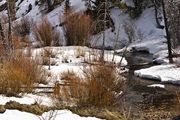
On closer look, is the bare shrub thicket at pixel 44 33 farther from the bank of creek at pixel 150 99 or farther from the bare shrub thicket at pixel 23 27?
the bare shrub thicket at pixel 23 27

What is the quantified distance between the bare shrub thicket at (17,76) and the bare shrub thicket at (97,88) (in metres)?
1.39

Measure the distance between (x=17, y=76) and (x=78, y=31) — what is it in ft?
54.4

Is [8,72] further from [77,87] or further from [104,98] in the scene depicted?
[104,98]

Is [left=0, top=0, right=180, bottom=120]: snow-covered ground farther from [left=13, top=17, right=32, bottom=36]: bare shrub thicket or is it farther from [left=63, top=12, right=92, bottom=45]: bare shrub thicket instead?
[left=13, top=17, right=32, bottom=36]: bare shrub thicket

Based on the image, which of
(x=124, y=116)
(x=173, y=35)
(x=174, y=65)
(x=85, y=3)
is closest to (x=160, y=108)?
(x=124, y=116)

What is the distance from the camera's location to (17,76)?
424 inches

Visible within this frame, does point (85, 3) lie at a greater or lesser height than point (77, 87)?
greater

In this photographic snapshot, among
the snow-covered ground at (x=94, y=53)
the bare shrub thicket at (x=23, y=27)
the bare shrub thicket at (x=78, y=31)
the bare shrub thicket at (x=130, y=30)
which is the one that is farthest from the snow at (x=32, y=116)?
the bare shrub thicket at (x=23, y=27)

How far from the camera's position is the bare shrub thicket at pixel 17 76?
10.5 m

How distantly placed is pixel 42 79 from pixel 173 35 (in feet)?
49.8

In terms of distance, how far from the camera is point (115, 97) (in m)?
9.88

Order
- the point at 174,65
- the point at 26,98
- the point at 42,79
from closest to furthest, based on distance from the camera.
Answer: the point at 26,98
the point at 42,79
the point at 174,65

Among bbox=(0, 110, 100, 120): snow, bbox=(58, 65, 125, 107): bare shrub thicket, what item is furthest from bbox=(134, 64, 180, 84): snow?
bbox=(0, 110, 100, 120): snow

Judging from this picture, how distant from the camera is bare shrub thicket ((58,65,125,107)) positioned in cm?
951
